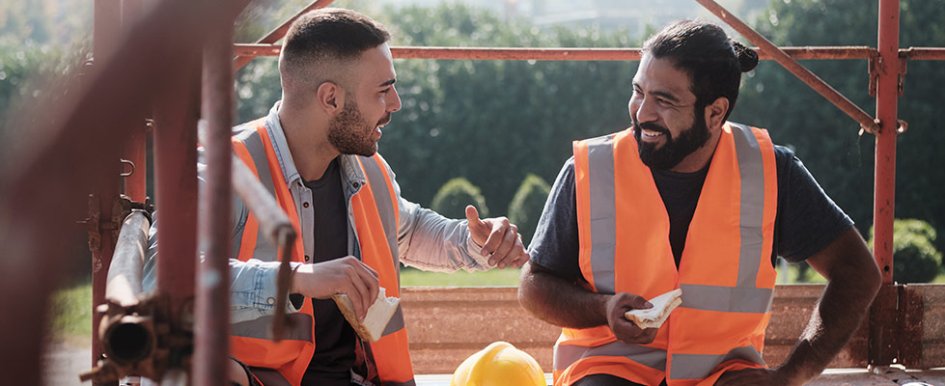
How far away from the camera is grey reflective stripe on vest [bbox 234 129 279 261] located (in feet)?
A: 8.95

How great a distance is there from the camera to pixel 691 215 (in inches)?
120

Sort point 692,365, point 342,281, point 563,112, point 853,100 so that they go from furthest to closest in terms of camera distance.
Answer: point 563,112 < point 853,100 < point 692,365 < point 342,281

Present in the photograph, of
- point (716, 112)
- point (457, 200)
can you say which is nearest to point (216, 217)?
point (716, 112)

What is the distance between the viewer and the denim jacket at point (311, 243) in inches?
96.4

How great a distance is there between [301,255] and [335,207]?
0.26 m

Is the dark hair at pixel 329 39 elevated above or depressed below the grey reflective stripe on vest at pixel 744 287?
above

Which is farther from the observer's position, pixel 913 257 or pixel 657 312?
pixel 913 257

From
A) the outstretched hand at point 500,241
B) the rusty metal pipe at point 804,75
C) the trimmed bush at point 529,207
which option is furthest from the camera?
the trimmed bush at point 529,207

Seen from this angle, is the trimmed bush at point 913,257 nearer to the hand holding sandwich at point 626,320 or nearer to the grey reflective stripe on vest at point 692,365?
the grey reflective stripe on vest at point 692,365

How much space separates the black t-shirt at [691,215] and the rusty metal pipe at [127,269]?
4.30ft

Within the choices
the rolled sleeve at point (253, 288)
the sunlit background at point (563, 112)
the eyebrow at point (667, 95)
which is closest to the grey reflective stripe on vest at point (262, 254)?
the rolled sleeve at point (253, 288)

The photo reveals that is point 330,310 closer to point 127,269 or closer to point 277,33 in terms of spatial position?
point 127,269

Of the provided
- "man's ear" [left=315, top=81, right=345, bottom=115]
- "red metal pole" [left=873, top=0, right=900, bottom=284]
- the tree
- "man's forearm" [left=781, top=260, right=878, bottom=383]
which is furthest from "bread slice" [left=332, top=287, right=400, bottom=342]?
the tree

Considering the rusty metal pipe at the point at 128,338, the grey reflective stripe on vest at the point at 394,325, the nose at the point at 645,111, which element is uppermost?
the nose at the point at 645,111
